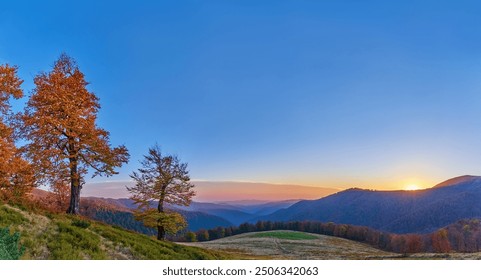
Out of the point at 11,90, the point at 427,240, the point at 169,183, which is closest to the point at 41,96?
the point at 11,90

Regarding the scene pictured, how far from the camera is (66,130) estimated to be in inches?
836

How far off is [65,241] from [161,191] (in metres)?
19.7

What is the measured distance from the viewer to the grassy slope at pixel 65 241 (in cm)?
1086

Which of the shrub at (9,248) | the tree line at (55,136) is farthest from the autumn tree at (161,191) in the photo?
the shrub at (9,248)

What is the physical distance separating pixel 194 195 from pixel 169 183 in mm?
2441

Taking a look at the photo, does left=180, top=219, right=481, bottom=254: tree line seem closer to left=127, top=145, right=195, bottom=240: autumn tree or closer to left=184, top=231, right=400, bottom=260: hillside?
left=184, top=231, right=400, bottom=260: hillside

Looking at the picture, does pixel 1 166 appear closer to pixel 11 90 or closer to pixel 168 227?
pixel 11 90

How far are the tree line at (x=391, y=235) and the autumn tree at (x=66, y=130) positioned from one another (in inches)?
1408

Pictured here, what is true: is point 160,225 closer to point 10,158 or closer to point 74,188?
point 74,188

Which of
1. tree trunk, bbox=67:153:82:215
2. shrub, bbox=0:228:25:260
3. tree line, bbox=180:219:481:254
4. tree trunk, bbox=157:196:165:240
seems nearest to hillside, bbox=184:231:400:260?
tree line, bbox=180:219:481:254

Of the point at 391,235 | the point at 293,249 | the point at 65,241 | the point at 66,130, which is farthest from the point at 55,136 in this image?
the point at 391,235

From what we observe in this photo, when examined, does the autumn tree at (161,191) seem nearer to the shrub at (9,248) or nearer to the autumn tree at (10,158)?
the autumn tree at (10,158)

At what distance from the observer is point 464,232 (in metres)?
64.5

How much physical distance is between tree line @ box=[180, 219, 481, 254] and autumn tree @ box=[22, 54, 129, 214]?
35.8m
